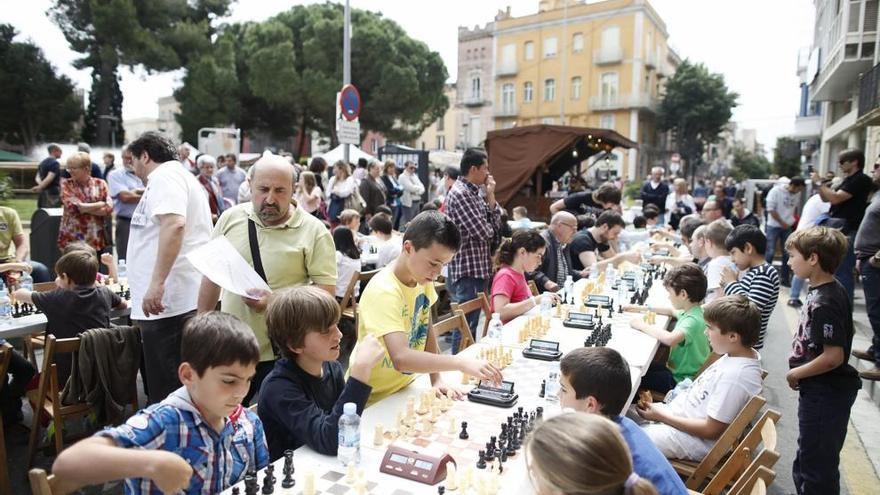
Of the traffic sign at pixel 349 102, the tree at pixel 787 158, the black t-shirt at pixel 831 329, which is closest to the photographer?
the black t-shirt at pixel 831 329

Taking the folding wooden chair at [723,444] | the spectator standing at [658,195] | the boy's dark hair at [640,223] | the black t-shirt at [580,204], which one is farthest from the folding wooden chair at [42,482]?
the spectator standing at [658,195]

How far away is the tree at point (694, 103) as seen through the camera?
41.4m

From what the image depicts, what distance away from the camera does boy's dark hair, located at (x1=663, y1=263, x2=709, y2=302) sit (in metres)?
3.95

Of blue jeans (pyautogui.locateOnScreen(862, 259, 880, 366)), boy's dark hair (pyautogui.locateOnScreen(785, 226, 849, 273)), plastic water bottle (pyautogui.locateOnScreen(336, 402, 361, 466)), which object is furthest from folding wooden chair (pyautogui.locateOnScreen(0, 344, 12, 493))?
blue jeans (pyautogui.locateOnScreen(862, 259, 880, 366))

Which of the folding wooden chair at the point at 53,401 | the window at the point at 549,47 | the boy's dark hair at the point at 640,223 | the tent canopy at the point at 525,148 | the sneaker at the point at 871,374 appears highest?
the window at the point at 549,47

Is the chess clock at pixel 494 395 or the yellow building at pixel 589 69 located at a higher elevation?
the yellow building at pixel 589 69

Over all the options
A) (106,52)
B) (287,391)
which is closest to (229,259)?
(287,391)

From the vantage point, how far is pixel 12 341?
587 centimetres

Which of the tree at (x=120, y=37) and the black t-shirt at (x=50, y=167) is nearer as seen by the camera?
the black t-shirt at (x=50, y=167)

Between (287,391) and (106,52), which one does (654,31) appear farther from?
(287,391)

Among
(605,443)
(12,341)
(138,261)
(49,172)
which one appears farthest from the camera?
(49,172)

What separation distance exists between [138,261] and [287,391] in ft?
5.64

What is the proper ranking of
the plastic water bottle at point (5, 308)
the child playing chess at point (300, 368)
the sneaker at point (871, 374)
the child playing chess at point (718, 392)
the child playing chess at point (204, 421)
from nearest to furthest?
the child playing chess at point (204, 421), the child playing chess at point (300, 368), the child playing chess at point (718, 392), the plastic water bottle at point (5, 308), the sneaker at point (871, 374)

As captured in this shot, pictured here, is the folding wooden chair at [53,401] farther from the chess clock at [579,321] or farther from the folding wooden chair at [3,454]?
the chess clock at [579,321]
